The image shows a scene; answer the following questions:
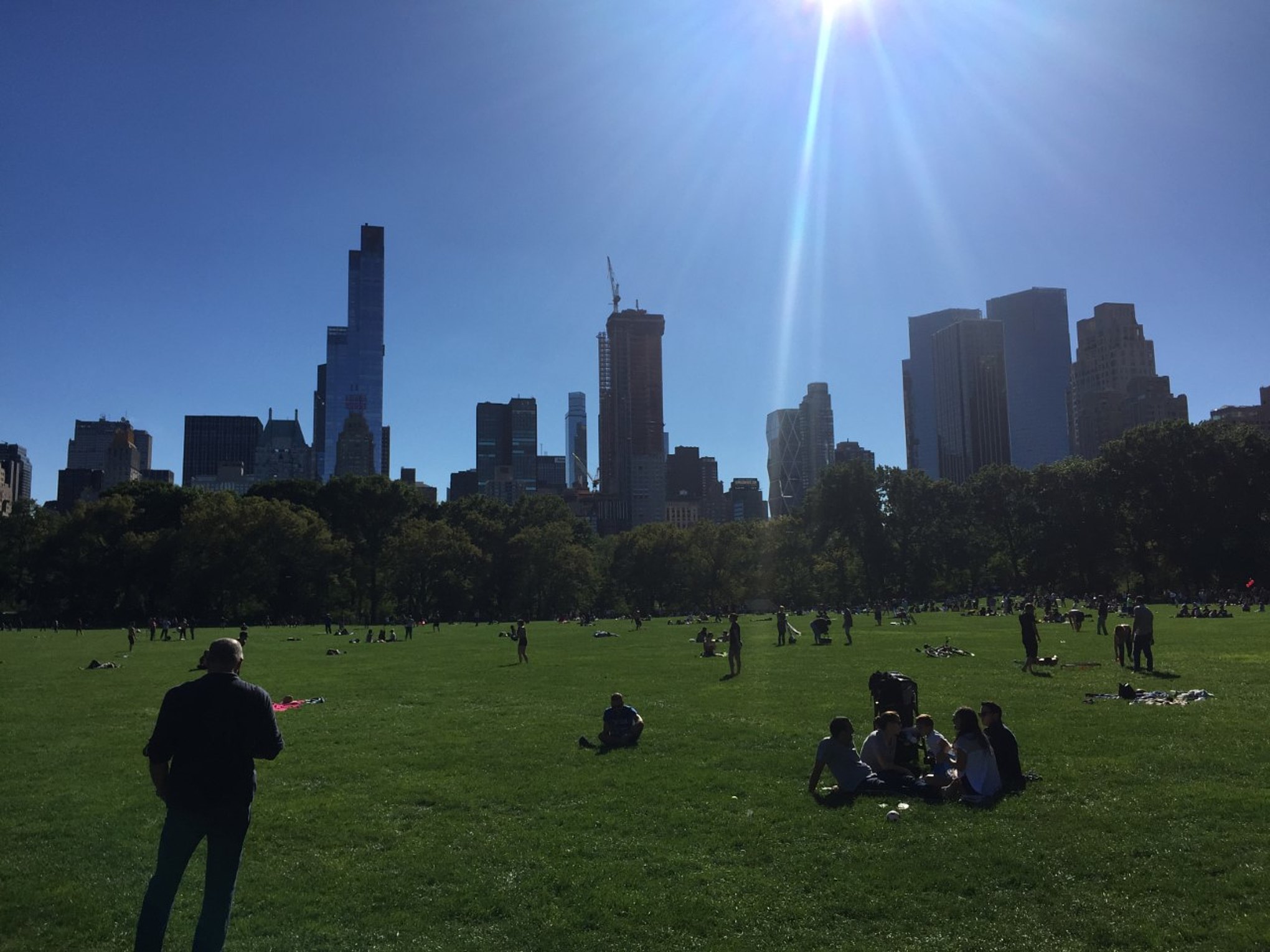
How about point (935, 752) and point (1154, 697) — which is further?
point (1154, 697)

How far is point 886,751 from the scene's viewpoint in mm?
12250

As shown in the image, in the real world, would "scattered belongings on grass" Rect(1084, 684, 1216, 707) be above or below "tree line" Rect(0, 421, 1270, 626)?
below

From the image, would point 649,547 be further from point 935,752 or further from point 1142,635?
point 935,752

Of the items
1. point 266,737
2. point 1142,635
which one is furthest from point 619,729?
point 1142,635

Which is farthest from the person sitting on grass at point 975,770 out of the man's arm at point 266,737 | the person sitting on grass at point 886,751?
the man's arm at point 266,737

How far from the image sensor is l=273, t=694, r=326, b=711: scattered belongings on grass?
21.0m

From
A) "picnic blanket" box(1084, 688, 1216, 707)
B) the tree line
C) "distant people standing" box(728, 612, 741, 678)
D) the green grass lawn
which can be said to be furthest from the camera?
the tree line

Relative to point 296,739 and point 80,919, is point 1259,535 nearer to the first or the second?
point 296,739

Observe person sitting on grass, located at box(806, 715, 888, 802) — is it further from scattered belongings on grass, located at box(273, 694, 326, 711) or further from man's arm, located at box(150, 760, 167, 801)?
scattered belongings on grass, located at box(273, 694, 326, 711)

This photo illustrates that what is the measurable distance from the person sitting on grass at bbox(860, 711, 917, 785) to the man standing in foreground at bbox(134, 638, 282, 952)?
8344 millimetres

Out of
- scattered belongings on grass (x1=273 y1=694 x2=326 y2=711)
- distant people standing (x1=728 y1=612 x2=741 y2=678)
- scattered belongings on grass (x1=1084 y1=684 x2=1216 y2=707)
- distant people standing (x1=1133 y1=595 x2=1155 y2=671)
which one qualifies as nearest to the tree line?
scattered belongings on grass (x1=273 y1=694 x2=326 y2=711)

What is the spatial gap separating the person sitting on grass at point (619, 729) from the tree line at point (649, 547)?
73271mm

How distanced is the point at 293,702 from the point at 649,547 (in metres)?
80.0

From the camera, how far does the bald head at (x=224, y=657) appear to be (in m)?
6.47
